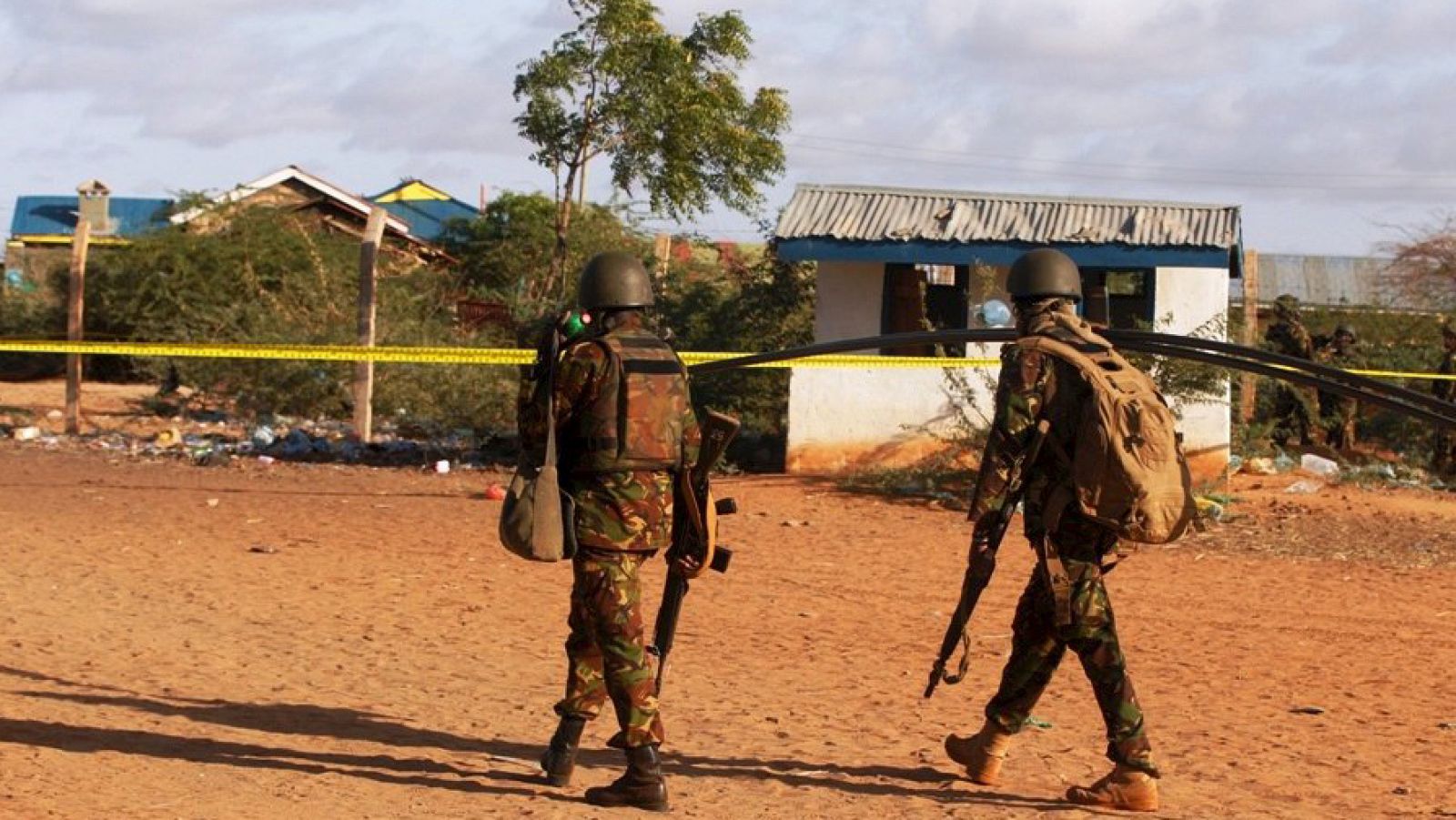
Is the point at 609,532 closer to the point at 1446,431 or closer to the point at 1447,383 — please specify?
the point at 1446,431

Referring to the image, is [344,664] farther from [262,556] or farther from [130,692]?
[262,556]

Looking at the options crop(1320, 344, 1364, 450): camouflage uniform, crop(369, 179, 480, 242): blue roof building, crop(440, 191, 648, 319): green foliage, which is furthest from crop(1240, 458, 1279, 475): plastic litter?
crop(369, 179, 480, 242): blue roof building

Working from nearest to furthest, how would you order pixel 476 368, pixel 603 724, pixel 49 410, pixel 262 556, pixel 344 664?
pixel 603 724 < pixel 344 664 < pixel 262 556 < pixel 476 368 < pixel 49 410

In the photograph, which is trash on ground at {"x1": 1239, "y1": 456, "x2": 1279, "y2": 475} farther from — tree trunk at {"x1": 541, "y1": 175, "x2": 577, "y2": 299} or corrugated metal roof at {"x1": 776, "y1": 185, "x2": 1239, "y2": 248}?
tree trunk at {"x1": 541, "y1": 175, "x2": 577, "y2": 299}

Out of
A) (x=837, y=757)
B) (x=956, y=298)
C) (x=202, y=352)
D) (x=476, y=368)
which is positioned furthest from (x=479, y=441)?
(x=837, y=757)

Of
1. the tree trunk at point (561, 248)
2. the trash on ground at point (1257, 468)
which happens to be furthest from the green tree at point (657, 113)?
the trash on ground at point (1257, 468)

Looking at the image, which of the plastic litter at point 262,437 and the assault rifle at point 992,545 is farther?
the plastic litter at point 262,437

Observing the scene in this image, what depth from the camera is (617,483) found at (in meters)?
6.39

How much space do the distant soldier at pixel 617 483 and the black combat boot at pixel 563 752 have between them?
0.16 feet

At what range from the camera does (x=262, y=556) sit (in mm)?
12453

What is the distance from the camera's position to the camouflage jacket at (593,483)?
20.8ft

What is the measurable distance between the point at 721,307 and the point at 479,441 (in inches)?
133

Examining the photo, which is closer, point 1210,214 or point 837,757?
point 837,757

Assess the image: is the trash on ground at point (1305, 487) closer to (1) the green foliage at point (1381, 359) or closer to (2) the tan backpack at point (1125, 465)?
(1) the green foliage at point (1381, 359)
